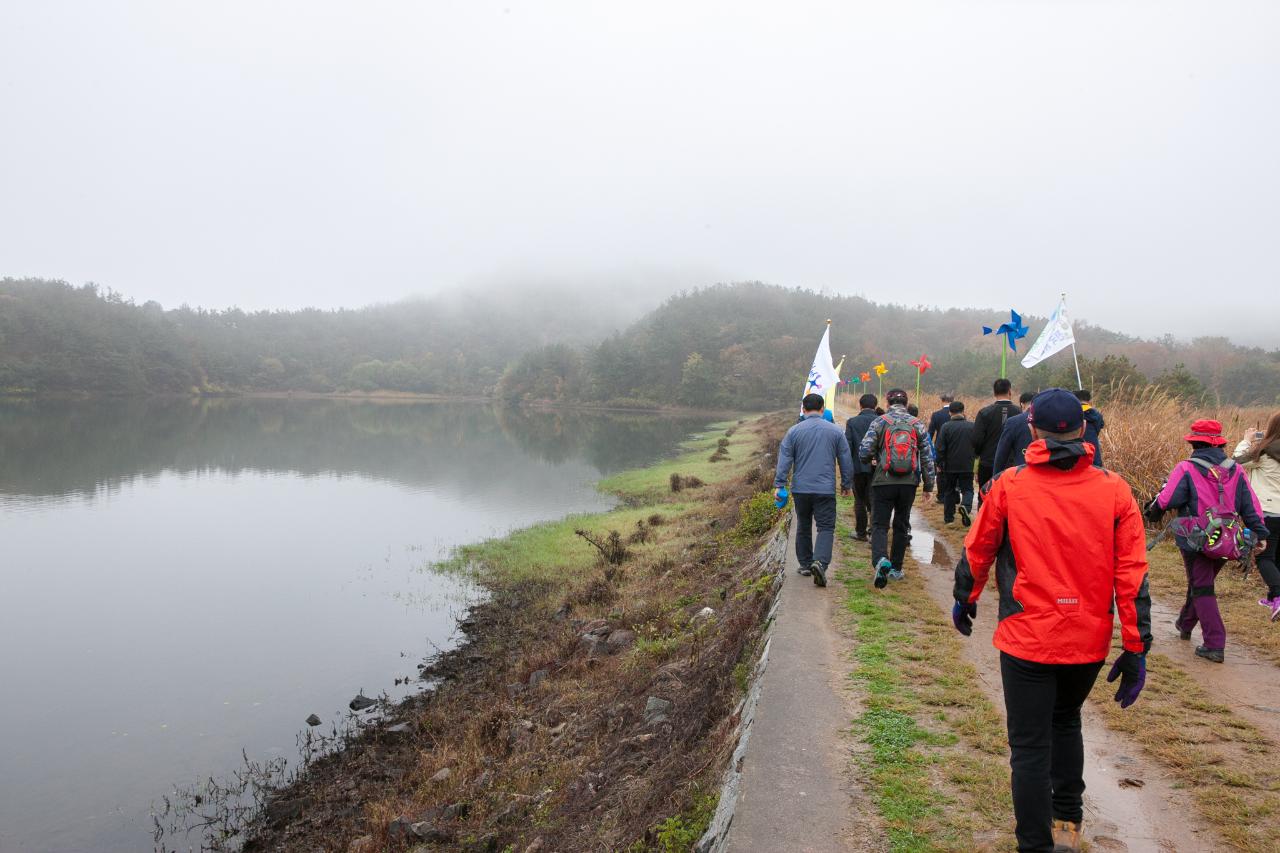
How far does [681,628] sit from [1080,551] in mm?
7294

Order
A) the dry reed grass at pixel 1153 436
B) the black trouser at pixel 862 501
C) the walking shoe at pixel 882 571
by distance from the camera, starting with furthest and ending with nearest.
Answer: the dry reed grass at pixel 1153 436, the black trouser at pixel 862 501, the walking shoe at pixel 882 571

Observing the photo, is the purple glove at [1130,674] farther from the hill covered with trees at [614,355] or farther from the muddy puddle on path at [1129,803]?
the hill covered with trees at [614,355]

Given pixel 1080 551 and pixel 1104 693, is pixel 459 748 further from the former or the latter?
pixel 1080 551

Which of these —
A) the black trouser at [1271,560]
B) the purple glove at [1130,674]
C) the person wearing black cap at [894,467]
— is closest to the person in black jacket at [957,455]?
the person wearing black cap at [894,467]

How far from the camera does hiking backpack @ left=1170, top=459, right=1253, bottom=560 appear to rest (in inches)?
228

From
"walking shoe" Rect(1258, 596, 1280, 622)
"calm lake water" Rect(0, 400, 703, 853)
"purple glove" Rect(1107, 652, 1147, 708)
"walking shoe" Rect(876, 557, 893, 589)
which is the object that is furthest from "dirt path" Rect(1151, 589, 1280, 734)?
"calm lake water" Rect(0, 400, 703, 853)

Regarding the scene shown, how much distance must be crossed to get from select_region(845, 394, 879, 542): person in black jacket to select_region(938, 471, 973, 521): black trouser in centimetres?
163

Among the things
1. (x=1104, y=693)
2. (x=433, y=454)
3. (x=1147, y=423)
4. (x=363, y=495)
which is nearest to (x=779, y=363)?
(x=433, y=454)

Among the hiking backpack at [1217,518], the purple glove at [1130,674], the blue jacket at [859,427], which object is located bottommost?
the purple glove at [1130,674]

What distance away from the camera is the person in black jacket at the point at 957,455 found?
1086cm

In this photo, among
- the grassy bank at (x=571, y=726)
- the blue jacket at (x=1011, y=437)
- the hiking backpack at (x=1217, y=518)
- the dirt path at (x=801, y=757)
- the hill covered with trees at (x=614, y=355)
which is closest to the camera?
the dirt path at (x=801, y=757)

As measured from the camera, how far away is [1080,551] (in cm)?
312

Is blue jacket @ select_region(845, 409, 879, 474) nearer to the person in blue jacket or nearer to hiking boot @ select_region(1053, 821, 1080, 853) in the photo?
the person in blue jacket

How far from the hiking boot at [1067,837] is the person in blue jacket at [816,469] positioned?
460cm
